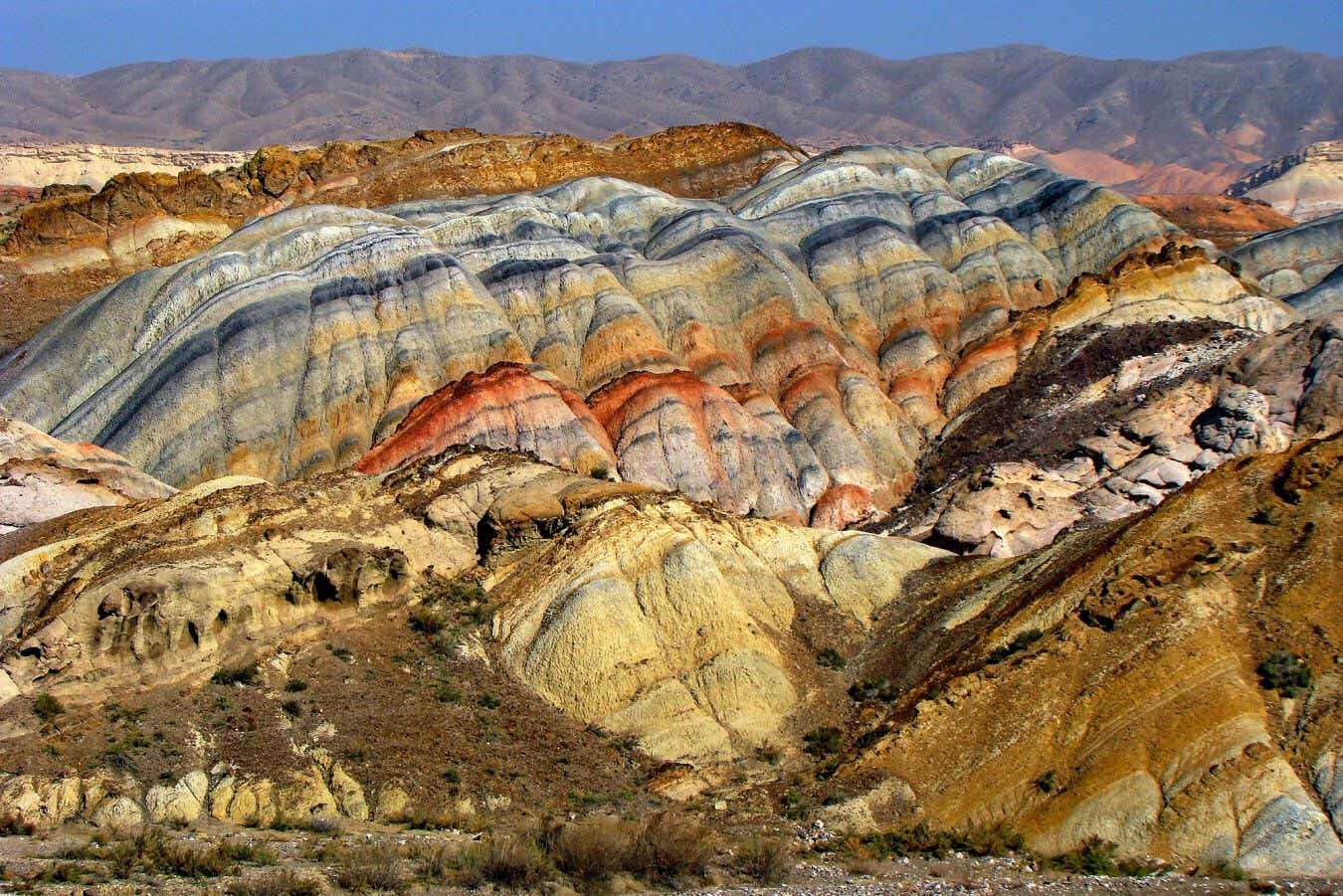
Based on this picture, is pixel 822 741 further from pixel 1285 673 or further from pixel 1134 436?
pixel 1134 436

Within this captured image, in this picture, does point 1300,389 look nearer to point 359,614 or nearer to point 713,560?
point 713,560

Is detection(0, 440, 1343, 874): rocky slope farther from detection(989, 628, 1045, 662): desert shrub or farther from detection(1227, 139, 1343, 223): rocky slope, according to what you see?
detection(1227, 139, 1343, 223): rocky slope

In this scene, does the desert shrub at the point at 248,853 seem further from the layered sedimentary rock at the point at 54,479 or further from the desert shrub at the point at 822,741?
the layered sedimentary rock at the point at 54,479

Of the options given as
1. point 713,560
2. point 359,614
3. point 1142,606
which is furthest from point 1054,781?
point 359,614

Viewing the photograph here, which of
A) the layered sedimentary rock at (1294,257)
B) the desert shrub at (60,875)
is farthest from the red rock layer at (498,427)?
the layered sedimentary rock at (1294,257)

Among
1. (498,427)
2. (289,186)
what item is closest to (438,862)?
(498,427)
